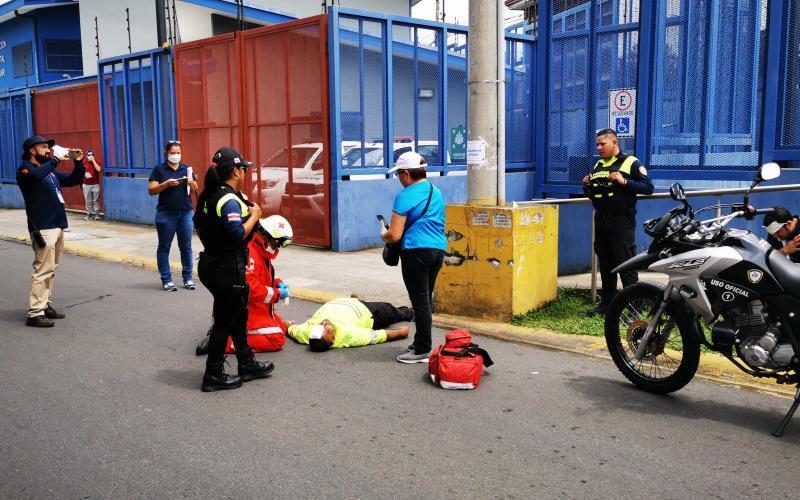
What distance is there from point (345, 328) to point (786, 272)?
3506 mm

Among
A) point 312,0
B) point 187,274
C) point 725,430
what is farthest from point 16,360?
point 312,0

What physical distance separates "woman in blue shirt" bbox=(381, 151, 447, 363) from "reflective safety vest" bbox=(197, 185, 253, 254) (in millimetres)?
1241

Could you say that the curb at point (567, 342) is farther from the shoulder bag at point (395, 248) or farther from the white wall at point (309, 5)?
the white wall at point (309, 5)

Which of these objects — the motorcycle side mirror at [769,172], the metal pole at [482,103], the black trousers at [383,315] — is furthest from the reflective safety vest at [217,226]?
the motorcycle side mirror at [769,172]

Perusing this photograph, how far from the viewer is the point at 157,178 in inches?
363

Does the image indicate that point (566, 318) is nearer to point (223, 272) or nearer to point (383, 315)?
point (383, 315)

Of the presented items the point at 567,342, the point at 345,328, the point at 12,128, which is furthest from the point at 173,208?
the point at 12,128

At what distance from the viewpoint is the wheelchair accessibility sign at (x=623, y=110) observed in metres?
10.2

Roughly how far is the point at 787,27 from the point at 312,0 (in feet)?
69.1

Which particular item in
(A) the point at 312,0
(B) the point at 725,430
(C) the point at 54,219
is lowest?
(B) the point at 725,430

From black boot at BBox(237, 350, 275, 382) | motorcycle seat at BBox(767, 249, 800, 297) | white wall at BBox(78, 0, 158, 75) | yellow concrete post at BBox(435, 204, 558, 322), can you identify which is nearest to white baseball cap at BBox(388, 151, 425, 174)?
yellow concrete post at BBox(435, 204, 558, 322)

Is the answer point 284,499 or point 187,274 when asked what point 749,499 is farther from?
point 187,274

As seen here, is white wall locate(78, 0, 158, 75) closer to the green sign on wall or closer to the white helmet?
the green sign on wall

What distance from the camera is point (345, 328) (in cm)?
648
